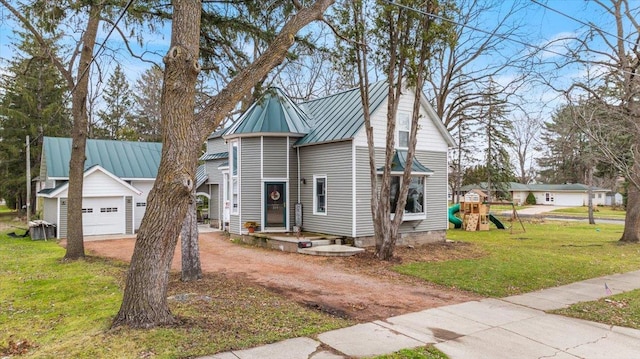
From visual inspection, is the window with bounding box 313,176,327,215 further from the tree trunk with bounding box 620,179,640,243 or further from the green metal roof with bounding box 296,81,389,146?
the tree trunk with bounding box 620,179,640,243

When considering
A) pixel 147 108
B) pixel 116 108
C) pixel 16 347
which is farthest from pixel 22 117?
pixel 16 347

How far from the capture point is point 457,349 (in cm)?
475

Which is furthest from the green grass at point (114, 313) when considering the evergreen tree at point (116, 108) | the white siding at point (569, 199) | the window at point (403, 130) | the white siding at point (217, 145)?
the white siding at point (569, 199)

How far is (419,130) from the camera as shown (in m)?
15.1

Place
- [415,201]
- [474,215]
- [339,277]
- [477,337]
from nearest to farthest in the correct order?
[477,337] → [339,277] → [415,201] → [474,215]

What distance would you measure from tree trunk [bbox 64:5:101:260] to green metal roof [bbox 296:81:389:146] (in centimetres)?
704

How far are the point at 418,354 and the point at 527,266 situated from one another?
7220 mm

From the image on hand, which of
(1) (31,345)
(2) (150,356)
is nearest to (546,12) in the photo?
(2) (150,356)

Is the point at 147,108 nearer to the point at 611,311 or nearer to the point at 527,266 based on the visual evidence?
the point at 527,266

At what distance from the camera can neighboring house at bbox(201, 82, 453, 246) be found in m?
13.4

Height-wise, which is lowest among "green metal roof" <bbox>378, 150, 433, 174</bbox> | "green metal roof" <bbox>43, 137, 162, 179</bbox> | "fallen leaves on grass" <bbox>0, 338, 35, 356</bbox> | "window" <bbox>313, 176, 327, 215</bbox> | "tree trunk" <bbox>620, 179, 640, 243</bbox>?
"fallen leaves on grass" <bbox>0, 338, 35, 356</bbox>

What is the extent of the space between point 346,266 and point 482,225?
1384cm

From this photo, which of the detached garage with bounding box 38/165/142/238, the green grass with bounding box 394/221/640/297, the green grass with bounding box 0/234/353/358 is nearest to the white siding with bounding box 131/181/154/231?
the detached garage with bounding box 38/165/142/238

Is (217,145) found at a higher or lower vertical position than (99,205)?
higher
